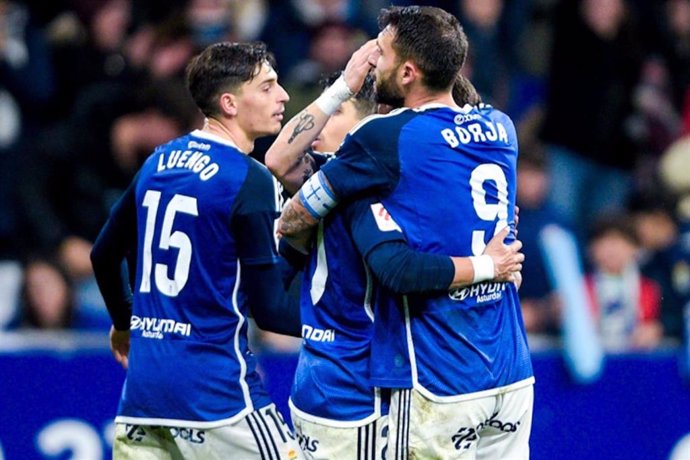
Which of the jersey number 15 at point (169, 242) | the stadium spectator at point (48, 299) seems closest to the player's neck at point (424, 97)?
the jersey number 15 at point (169, 242)

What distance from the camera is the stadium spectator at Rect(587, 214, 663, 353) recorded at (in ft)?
28.8

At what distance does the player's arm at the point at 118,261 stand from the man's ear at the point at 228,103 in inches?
17.8

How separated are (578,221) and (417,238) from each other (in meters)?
5.47

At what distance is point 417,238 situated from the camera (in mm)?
5137

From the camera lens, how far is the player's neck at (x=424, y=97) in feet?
17.3

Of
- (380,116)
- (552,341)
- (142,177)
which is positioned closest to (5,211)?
(552,341)

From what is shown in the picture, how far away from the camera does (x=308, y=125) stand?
553cm

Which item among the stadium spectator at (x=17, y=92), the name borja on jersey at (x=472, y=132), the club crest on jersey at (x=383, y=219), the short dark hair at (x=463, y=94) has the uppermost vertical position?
the name borja on jersey at (x=472, y=132)

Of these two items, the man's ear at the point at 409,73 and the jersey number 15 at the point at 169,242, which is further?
the jersey number 15 at the point at 169,242

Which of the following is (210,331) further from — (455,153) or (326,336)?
(455,153)

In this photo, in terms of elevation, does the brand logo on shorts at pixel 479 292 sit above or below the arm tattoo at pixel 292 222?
below

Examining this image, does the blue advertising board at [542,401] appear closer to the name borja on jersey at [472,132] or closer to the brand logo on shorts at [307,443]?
the brand logo on shorts at [307,443]

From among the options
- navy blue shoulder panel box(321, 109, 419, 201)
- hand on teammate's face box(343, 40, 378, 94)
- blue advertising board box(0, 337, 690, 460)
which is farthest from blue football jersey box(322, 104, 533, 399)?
blue advertising board box(0, 337, 690, 460)

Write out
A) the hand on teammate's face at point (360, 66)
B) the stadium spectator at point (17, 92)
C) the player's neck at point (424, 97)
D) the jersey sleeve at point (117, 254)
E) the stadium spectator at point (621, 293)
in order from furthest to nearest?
1. the stadium spectator at point (17, 92)
2. the stadium spectator at point (621, 293)
3. the jersey sleeve at point (117, 254)
4. the hand on teammate's face at point (360, 66)
5. the player's neck at point (424, 97)
